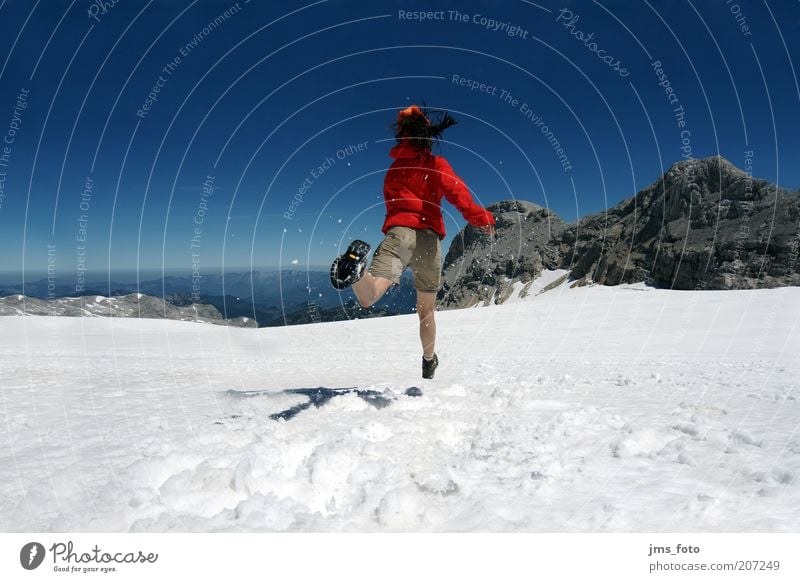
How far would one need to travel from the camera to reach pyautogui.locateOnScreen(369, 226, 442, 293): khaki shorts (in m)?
5.09

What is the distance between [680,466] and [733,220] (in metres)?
70.3

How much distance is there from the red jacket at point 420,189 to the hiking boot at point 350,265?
678 millimetres

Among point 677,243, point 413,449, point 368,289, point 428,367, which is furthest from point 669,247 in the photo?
point 413,449

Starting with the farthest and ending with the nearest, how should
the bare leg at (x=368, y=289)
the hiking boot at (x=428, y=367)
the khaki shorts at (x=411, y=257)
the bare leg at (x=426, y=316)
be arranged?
1. the hiking boot at (x=428, y=367)
2. the bare leg at (x=426, y=316)
3. the khaki shorts at (x=411, y=257)
4. the bare leg at (x=368, y=289)

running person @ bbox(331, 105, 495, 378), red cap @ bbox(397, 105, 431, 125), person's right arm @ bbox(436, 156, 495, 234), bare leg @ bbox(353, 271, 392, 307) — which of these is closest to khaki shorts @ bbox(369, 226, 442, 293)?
running person @ bbox(331, 105, 495, 378)

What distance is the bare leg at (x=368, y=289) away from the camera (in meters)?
4.80

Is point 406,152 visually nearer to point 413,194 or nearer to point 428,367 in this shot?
point 413,194

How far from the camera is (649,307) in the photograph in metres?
17.8

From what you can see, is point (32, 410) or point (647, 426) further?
point (32, 410)

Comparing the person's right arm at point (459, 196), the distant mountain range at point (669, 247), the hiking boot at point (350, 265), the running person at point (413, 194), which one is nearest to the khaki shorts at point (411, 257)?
the running person at point (413, 194)

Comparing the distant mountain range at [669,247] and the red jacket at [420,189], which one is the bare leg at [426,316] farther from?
the distant mountain range at [669,247]
